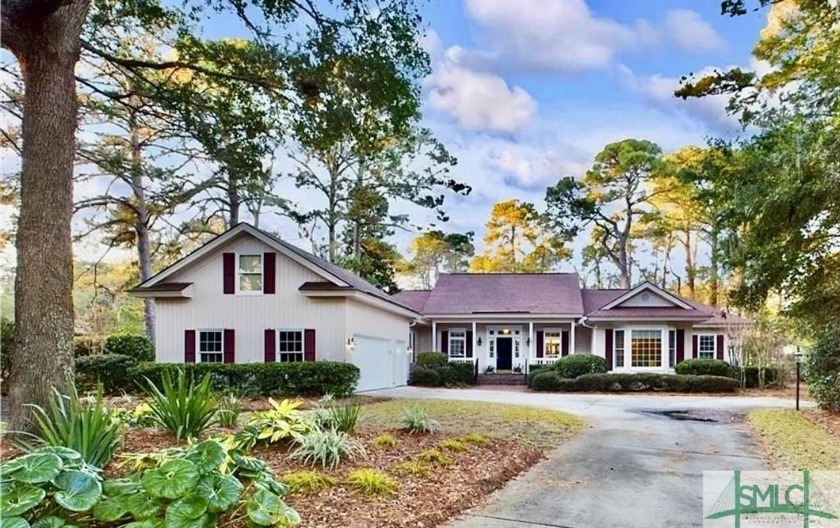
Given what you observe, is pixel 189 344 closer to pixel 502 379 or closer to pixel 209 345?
pixel 209 345

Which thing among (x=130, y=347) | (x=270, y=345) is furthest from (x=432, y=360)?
(x=130, y=347)

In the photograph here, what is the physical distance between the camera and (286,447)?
20.2 ft

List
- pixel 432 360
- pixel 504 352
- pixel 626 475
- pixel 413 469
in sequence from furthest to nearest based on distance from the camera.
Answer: pixel 504 352 → pixel 432 360 → pixel 626 475 → pixel 413 469

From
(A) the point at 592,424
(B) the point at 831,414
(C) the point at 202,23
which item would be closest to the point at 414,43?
(C) the point at 202,23

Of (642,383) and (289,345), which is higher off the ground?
(289,345)

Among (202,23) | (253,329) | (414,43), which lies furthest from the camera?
(253,329)

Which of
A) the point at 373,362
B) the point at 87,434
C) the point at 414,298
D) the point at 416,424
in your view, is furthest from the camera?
the point at 414,298

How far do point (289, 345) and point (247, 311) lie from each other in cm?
160

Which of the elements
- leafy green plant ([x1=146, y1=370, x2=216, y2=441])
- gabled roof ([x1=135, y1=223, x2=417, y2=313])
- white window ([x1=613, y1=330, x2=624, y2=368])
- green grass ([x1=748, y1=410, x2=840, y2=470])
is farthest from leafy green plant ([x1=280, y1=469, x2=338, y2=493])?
white window ([x1=613, y1=330, x2=624, y2=368])

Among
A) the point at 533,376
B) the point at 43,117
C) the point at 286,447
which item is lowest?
the point at 533,376

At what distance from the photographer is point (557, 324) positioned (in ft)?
85.2

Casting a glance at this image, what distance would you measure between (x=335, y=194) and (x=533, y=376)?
12303 mm

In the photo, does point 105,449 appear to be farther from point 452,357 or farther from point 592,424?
point 452,357

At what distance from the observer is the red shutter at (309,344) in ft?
54.9
